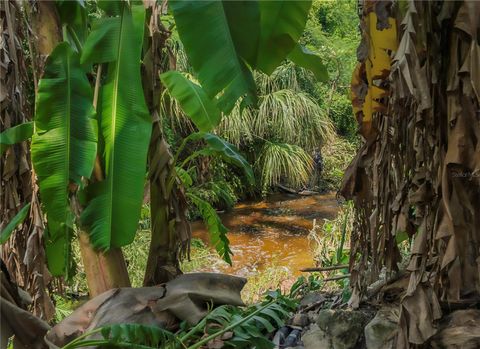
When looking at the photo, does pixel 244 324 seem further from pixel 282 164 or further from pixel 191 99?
pixel 282 164

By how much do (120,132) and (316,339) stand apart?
2.69ft

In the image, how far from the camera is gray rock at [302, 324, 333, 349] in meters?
1.26

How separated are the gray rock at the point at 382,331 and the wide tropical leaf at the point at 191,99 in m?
A: 0.82

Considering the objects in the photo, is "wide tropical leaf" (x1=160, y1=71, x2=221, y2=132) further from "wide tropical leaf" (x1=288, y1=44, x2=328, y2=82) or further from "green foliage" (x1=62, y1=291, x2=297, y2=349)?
"green foliage" (x1=62, y1=291, x2=297, y2=349)

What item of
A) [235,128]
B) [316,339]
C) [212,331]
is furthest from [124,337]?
[235,128]

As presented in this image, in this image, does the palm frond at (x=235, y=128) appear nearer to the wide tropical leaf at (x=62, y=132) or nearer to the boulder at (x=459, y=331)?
the wide tropical leaf at (x=62, y=132)

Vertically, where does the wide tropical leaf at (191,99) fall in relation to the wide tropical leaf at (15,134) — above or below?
above

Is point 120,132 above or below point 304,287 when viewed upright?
above

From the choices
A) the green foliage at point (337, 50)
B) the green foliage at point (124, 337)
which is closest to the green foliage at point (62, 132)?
the green foliage at point (124, 337)

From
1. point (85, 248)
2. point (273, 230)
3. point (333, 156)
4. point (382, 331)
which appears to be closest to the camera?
point (382, 331)

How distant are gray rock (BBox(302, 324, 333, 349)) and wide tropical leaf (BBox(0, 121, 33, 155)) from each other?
102 cm

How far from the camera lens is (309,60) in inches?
50.5

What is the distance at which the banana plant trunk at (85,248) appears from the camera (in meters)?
1.39

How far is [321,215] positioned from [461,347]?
176 inches
